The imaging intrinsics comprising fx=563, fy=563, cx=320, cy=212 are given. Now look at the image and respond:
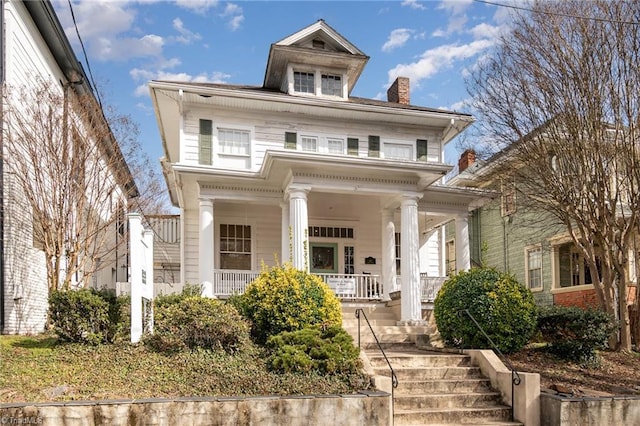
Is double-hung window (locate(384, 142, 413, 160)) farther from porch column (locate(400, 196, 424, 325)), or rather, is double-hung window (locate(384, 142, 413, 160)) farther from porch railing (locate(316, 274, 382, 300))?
porch railing (locate(316, 274, 382, 300))

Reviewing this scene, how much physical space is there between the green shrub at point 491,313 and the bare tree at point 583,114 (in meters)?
2.39

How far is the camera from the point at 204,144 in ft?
50.0

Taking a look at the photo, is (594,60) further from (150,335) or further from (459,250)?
(150,335)

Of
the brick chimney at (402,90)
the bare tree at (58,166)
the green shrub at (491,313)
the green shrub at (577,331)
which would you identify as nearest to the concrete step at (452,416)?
the green shrub at (491,313)

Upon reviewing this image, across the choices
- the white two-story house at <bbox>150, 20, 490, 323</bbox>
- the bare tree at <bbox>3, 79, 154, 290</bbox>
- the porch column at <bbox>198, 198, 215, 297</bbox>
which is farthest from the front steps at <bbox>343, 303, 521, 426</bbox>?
the bare tree at <bbox>3, 79, 154, 290</bbox>

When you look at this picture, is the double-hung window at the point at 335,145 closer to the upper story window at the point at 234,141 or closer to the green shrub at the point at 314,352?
the upper story window at the point at 234,141

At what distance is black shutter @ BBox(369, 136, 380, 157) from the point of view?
1641cm

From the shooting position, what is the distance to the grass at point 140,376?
7.23m

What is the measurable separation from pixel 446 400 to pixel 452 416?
0.33m

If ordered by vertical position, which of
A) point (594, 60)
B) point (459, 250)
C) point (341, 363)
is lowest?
point (341, 363)

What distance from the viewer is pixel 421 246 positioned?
60.1 feet

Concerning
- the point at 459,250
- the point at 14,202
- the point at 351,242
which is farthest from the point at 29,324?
the point at 459,250

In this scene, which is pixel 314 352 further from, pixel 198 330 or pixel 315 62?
pixel 315 62

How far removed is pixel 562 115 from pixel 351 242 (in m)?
8.06
